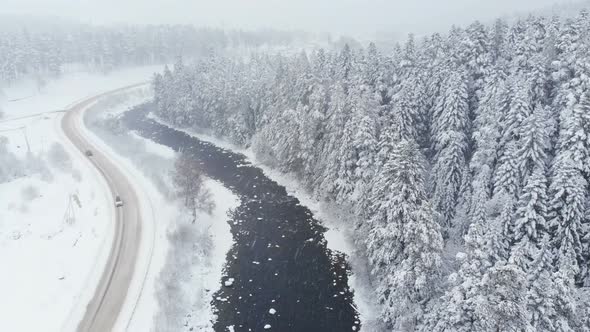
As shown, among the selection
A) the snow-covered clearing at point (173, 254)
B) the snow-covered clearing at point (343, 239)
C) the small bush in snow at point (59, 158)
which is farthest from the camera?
the small bush in snow at point (59, 158)

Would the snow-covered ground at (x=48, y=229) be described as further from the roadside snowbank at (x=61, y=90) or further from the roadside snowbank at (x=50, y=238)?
the roadside snowbank at (x=61, y=90)

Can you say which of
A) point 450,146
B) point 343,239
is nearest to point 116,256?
point 343,239

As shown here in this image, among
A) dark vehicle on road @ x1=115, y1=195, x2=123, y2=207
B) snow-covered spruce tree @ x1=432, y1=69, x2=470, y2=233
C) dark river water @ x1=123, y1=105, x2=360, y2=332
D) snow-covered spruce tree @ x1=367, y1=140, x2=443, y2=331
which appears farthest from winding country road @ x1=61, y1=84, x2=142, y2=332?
snow-covered spruce tree @ x1=432, y1=69, x2=470, y2=233

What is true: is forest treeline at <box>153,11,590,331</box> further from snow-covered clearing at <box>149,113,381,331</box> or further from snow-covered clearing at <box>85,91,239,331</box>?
snow-covered clearing at <box>85,91,239,331</box>

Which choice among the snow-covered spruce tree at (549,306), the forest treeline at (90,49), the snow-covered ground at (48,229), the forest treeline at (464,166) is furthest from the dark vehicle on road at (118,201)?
the forest treeline at (90,49)

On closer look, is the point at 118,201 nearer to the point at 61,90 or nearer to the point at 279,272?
the point at 279,272

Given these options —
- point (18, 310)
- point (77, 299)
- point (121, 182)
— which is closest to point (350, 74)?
point (121, 182)
